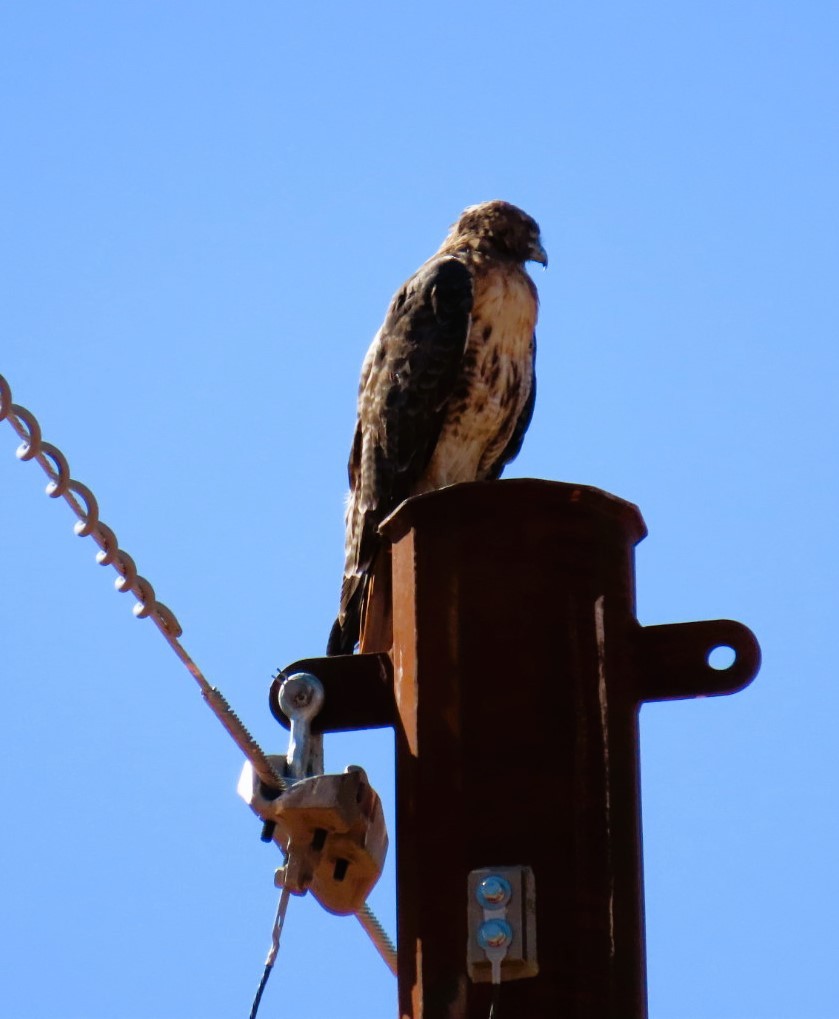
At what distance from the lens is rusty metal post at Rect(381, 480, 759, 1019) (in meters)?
2.67

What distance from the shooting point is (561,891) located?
2684 millimetres

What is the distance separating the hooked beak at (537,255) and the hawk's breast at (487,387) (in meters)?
0.39

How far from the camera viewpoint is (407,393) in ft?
21.2

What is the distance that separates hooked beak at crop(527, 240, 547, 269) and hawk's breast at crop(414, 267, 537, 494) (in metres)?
0.39

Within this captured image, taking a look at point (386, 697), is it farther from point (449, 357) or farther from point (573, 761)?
point (449, 357)

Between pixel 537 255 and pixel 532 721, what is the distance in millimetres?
4624

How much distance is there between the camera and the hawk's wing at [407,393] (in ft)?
20.8

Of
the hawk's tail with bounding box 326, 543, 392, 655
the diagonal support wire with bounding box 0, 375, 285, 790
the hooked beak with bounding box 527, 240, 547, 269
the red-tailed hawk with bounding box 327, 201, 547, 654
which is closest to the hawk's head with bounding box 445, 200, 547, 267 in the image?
the hooked beak with bounding box 527, 240, 547, 269

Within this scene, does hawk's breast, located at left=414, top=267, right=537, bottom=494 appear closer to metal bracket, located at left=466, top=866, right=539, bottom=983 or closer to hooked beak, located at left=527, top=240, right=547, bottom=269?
hooked beak, located at left=527, top=240, right=547, bottom=269

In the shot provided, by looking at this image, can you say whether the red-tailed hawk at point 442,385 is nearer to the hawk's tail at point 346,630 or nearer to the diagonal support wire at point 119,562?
the hawk's tail at point 346,630

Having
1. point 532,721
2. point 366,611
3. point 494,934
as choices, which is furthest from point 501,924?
point 366,611

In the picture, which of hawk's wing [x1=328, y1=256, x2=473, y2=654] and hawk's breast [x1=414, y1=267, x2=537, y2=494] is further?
hawk's breast [x1=414, y1=267, x2=537, y2=494]

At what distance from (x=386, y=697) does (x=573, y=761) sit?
16.4 inches

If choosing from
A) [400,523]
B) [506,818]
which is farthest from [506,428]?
[506,818]
